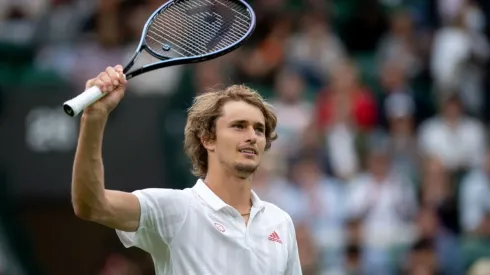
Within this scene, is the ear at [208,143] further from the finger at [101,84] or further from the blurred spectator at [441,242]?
the blurred spectator at [441,242]

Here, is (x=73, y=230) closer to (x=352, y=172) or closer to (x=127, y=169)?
(x=127, y=169)

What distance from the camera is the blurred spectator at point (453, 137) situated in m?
12.1

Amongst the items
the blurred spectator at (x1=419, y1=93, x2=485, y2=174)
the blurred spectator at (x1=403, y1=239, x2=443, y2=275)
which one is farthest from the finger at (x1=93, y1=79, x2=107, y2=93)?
the blurred spectator at (x1=419, y1=93, x2=485, y2=174)

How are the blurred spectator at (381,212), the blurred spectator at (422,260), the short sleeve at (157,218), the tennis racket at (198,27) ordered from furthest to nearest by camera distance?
the blurred spectator at (381,212)
the blurred spectator at (422,260)
the tennis racket at (198,27)
the short sleeve at (157,218)

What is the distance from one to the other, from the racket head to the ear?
412 mm

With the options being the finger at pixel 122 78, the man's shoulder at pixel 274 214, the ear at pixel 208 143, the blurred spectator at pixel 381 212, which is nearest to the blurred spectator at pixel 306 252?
the blurred spectator at pixel 381 212

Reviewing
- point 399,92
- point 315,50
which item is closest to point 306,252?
point 399,92

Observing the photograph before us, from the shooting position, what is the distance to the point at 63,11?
14.3 m

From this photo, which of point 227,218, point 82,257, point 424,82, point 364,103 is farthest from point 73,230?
point 227,218

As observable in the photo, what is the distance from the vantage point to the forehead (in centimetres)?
575

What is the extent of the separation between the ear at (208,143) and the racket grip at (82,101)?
100 cm

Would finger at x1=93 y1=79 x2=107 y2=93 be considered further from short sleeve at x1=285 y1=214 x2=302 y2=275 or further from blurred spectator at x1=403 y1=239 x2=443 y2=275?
blurred spectator at x1=403 y1=239 x2=443 y2=275

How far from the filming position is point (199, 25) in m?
6.19

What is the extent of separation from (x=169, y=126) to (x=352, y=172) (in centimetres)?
178
